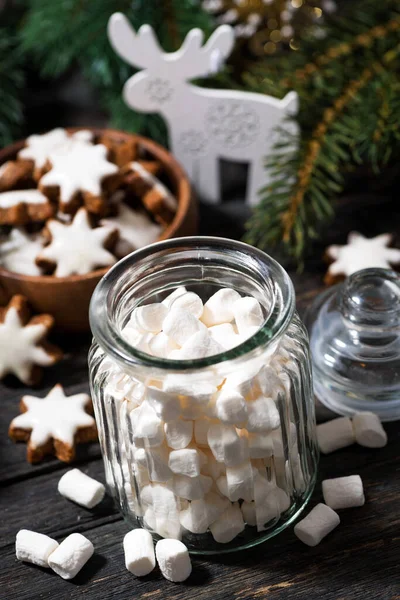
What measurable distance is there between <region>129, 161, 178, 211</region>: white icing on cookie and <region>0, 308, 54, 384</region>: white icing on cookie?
215mm

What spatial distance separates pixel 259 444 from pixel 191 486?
2.7 inches

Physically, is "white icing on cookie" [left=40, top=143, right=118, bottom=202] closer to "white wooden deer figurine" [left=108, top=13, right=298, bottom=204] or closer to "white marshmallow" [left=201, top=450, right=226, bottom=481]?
"white wooden deer figurine" [left=108, top=13, right=298, bottom=204]

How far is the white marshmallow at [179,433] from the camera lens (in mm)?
692

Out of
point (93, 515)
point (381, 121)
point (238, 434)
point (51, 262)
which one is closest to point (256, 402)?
point (238, 434)

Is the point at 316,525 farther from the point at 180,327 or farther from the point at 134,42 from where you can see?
the point at 134,42

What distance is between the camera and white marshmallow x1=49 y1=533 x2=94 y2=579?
763 millimetres

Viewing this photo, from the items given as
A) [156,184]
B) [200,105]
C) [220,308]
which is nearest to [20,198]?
[156,184]

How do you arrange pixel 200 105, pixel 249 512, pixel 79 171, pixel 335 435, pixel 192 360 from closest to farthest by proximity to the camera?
1. pixel 192 360
2. pixel 249 512
3. pixel 335 435
4. pixel 79 171
5. pixel 200 105

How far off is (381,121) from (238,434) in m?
0.51

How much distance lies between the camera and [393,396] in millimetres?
882

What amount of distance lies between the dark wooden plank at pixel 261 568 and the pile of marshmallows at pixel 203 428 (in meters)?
0.04

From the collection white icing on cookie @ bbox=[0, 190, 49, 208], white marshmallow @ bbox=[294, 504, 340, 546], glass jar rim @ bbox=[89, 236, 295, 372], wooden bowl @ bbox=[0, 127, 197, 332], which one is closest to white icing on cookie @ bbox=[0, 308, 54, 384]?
wooden bowl @ bbox=[0, 127, 197, 332]

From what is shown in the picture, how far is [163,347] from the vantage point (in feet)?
2.37

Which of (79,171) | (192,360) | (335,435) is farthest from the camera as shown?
(79,171)
